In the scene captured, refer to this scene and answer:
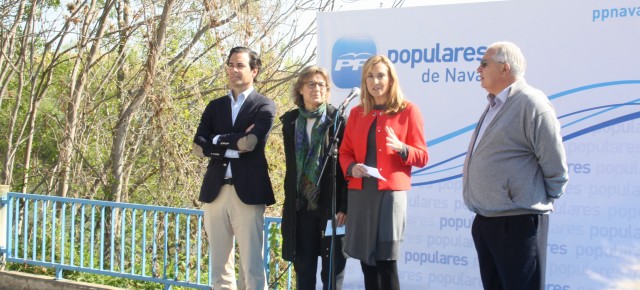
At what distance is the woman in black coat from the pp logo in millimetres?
496

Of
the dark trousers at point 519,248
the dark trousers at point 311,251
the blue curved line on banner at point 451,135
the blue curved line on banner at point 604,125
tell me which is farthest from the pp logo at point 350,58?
the dark trousers at point 519,248

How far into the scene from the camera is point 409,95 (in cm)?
494

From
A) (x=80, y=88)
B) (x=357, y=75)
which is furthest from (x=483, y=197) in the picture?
(x=80, y=88)

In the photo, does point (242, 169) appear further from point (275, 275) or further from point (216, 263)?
point (275, 275)

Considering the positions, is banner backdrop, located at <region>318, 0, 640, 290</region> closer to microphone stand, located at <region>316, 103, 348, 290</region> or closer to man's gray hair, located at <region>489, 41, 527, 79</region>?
microphone stand, located at <region>316, 103, 348, 290</region>

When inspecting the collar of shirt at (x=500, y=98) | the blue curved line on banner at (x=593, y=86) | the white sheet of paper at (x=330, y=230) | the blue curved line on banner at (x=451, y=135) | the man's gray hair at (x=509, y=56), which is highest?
the man's gray hair at (x=509, y=56)

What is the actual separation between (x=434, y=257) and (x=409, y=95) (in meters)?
1.06

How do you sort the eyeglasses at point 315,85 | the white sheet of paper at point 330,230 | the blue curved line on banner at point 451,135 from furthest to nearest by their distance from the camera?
the blue curved line on banner at point 451,135 < the eyeglasses at point 315,85 < the white sheet of paper at point 330,230

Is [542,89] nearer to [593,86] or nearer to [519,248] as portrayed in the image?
[593,86]

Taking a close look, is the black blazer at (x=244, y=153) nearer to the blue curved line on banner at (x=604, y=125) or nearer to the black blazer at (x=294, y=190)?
the black blazer at (x=294, y=190)

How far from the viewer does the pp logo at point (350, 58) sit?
16.7 feet

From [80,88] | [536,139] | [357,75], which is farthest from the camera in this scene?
[80,88]

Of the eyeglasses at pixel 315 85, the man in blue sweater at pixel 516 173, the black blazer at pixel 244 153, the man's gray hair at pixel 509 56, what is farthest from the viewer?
the black blazer at pixel 244 153

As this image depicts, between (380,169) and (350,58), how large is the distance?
118cm
